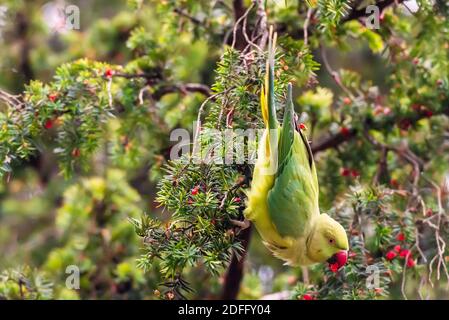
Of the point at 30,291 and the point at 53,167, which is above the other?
the point at 53,167

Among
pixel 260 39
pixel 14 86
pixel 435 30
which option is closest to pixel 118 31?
pixel 14 86

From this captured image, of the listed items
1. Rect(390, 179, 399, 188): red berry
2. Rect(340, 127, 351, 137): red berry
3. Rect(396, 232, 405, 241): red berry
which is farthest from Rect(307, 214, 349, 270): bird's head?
Rect(340, 127, 351, 137): red berry

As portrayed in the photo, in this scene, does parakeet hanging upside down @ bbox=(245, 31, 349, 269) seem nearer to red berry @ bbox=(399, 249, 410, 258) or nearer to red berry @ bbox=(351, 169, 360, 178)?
red berry @ bbox=(399, 249, 410, 258)

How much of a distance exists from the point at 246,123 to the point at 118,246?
4.86ft

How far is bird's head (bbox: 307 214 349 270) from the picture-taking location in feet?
5.93

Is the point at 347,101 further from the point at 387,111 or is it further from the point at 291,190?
the point at 291,190

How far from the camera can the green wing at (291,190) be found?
175cm

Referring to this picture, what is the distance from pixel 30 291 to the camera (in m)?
Result: 2.35

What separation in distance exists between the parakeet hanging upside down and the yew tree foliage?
0.06m

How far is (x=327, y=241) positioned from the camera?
182 centimetres

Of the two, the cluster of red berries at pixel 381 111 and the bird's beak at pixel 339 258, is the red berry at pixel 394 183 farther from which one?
the bird's beak at pixel 339 258

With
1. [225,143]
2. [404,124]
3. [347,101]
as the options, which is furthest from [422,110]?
[225,143]

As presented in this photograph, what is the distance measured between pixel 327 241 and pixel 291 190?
20 centimetres
